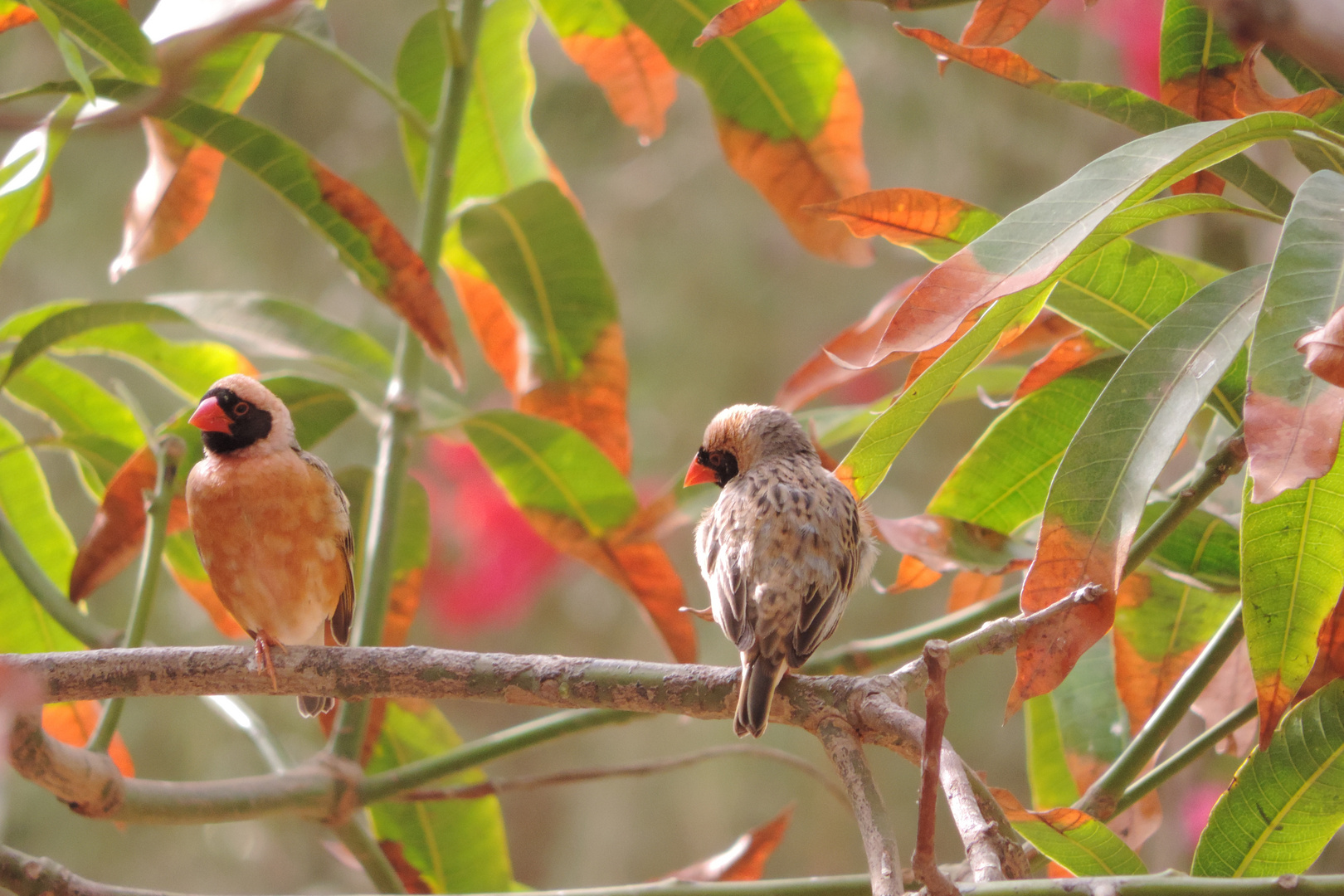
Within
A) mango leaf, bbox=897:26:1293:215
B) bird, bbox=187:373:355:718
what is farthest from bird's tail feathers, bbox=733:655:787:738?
bird, bbox=187:373:355:718

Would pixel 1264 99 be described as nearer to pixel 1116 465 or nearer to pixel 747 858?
pixel 1116 465

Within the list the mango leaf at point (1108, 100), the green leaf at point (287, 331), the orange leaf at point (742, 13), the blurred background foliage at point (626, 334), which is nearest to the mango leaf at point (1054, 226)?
the mango leaf at point (1108, 100)

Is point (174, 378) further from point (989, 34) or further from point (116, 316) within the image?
point (989, 34)

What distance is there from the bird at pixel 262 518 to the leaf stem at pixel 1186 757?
148 centimetres

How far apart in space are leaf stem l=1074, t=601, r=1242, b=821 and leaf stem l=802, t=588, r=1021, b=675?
346mm

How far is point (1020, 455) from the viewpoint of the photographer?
6.97ft

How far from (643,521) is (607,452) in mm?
372

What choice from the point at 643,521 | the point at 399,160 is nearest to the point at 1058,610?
the point at 643,521

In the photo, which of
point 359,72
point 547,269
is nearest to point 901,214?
point 547,269

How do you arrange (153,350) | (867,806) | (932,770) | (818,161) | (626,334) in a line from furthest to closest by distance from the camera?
1. (626,334)
2. (153,350)
3. (818,161)
4. (867,806)
5. (932,770)

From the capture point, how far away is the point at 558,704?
1.52 meters

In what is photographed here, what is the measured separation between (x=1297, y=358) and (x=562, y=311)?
1.82m

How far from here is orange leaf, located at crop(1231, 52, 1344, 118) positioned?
1553 millimetres

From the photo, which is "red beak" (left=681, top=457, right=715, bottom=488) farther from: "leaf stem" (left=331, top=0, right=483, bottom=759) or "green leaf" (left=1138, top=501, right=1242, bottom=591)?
"green leaf" (left=1138, top=501, right=1242, bottom=591)
